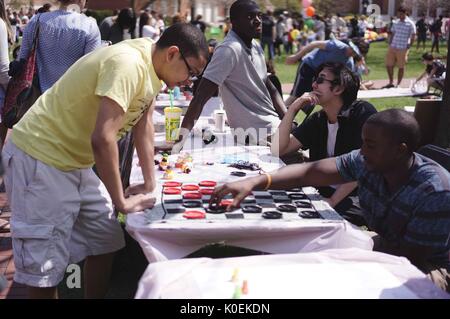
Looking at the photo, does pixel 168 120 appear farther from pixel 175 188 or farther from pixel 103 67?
pixel 103 67

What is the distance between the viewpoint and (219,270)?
203 cm

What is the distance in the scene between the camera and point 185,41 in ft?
8.38

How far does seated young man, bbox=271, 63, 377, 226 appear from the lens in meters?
3.71

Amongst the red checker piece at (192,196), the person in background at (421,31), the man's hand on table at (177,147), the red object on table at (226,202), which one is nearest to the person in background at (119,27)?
the man's hand on table at (177,147)

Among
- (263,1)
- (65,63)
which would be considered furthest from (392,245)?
(263,1)

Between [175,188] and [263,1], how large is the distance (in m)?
37.5

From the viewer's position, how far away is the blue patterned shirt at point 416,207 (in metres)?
2.55

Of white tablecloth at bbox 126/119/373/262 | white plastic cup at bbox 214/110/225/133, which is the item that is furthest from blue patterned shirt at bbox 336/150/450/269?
white plastic cup at bbox 214/110/225/133

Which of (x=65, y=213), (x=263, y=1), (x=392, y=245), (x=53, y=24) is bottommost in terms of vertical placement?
(x=263, y=1)

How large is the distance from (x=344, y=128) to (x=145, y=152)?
1336mm

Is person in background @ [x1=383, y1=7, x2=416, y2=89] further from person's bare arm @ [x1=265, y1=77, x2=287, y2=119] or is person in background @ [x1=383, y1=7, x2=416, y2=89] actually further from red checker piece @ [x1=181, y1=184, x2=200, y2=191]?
red checker piece @ [x1=181, y1=184, x2=200, y2=191]

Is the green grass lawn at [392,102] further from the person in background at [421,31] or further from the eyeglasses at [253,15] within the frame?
the person in background at [421,31]

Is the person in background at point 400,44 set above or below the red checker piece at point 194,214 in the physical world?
below

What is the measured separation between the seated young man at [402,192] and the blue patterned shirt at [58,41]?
6.41 feet
